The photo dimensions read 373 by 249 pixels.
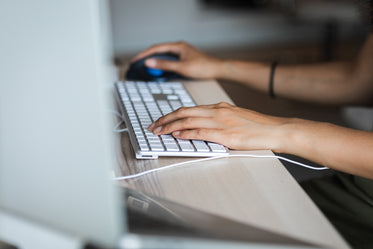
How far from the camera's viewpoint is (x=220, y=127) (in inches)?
28.5

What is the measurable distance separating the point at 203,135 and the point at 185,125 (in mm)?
33

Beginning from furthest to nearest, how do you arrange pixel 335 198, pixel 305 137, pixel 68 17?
pixel 335 198 → pixel 305 137 → pixel 68 17

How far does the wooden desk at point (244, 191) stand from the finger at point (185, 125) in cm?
6

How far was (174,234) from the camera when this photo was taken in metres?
0.45

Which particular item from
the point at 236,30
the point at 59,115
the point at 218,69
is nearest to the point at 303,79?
the point at 218,69

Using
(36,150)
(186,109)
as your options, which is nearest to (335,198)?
(186,109)

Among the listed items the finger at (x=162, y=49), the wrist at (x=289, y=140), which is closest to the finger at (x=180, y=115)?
the wrist at (x=289, y=140)

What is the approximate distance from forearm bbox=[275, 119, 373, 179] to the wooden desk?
55 millimetres

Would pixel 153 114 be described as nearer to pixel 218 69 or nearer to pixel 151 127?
pixel 151 127

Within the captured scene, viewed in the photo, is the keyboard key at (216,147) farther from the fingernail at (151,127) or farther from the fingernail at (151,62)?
the fingernail at (151,62)

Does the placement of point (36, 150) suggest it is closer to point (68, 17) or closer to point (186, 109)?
point (68, 17)

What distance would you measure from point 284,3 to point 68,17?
386 centimetres

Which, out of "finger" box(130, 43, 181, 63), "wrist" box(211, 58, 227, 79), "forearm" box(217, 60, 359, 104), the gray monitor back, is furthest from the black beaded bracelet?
the gray monitor back

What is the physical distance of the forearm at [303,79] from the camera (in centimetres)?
117
